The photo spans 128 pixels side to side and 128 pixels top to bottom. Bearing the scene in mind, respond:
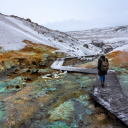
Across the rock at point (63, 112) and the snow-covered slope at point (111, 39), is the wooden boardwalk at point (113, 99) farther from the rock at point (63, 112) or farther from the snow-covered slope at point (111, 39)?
the snow-covered slope at point (111, 39)

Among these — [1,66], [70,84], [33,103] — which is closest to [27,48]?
[1,66]

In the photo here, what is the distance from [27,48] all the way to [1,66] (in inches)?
244

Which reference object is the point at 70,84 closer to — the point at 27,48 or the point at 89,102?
the point at 89,102

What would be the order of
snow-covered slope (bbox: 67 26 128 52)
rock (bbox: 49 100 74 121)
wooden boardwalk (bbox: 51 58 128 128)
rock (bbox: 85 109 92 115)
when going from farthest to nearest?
snow-covered slope (bbox: 67 26 128 52) < rock (bbox: 85 109 92 115) < rock (bbox: 49 100 74 121) < wooden boardwalk (bbox: 51 58 128 128)

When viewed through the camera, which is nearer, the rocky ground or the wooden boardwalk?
the wooden boardwalk

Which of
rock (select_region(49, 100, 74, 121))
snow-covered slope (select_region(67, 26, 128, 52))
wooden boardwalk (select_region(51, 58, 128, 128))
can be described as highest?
snow-covered slope (select_region(67, 26, 128, 52))

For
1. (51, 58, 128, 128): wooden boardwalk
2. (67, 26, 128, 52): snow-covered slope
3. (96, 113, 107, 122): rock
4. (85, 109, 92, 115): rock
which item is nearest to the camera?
(51, 58, 128, 128): wooden boardwalk

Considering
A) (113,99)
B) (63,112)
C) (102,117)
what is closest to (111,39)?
(113,99)

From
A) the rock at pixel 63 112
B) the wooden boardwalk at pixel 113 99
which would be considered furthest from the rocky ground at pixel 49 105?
the wooden boardwalk at pixel 113 99

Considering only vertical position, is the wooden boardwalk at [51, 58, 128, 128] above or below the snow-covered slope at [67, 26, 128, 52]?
below

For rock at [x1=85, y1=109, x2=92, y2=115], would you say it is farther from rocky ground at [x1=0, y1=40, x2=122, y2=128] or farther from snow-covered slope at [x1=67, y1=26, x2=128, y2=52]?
snow-covered slope at [x1=67, y1=26, x2=128, y2=52]

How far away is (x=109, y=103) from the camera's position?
462 cm

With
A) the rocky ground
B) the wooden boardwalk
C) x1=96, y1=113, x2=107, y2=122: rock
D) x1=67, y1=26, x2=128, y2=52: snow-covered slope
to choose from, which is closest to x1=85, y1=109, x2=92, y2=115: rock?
the rocky ground

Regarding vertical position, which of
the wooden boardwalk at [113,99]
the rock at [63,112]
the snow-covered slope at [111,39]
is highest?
the snow-covered slope at [111,39]
